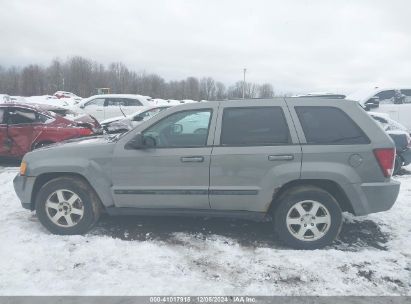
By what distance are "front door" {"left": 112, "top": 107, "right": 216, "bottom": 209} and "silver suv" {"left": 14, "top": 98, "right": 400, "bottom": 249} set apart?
12 mm

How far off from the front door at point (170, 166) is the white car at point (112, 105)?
1077 cm

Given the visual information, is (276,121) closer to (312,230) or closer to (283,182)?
(283,182)

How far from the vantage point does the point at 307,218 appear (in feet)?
13.6

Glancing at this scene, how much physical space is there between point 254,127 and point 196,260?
163 cm

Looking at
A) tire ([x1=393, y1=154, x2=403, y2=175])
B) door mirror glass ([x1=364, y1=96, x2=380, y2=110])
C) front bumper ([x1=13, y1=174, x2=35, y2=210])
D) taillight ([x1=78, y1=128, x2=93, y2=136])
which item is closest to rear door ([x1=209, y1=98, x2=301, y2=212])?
front bumper ([x1=13, y1=174, x2=35, y2=210])

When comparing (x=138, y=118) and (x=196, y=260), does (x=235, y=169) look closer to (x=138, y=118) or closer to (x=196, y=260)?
(x=196, y=260)

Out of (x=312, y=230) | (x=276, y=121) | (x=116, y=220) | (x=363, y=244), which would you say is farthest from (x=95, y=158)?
(x=363, y=244)

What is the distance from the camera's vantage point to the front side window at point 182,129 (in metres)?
4.33

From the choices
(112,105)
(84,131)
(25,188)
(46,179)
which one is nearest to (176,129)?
(46,179)

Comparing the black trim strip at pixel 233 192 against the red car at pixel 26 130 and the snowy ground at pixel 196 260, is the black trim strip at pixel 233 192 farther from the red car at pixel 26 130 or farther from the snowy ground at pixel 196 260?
the red car at pixel 26 130

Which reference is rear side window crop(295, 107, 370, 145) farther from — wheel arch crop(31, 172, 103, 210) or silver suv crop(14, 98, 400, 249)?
wheel arch crop(31, 172, 103, 210)

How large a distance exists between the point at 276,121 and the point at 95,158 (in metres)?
2.22

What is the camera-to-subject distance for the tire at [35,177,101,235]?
14.8 ft

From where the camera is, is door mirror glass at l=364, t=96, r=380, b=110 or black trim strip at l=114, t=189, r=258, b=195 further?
door mirror glass at l=364, t=96, r=380, b=110
